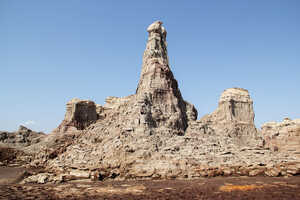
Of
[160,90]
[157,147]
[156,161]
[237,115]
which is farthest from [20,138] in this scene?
[237,115]

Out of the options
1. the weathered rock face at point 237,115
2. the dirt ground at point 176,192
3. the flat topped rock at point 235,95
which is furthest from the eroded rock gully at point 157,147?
the flat topped rock at point 235,95

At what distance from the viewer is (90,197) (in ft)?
44.8

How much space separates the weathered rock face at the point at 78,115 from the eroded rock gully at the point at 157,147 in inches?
641

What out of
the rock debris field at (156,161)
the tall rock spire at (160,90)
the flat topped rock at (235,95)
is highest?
the flat topped rock at (235,95)

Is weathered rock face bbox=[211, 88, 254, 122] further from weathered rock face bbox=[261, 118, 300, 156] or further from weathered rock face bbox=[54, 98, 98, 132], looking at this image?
weathered rock face bbox=[54, 98, 98, 132]

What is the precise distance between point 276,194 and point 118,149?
1439 cm

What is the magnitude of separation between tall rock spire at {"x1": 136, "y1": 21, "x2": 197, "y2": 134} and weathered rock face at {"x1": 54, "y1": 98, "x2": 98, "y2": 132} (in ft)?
79.7

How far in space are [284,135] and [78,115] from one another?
166ft

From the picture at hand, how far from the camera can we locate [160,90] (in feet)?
94.9

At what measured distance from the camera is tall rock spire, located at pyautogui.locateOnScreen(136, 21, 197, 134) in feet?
89.6

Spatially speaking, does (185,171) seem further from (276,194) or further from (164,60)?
(164,60)

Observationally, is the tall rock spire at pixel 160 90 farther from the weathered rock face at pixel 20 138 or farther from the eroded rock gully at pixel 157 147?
the weathered rock face at pixel 20 138

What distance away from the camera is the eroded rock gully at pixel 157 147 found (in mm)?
21203

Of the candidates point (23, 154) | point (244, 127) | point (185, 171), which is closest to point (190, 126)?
point (185, 171)
